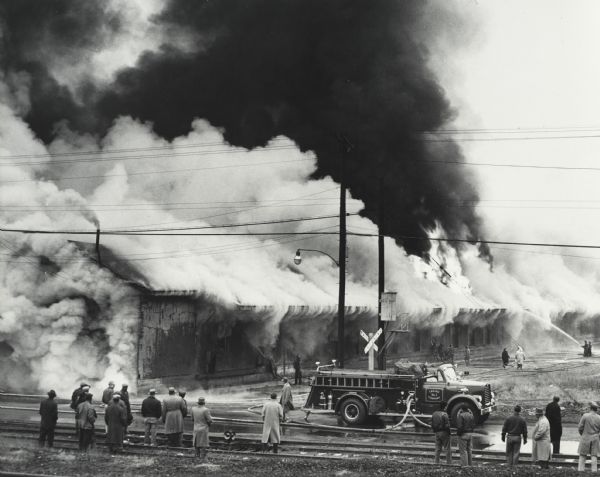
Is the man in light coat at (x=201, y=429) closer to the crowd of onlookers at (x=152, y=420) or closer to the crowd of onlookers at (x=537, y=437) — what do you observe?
the crowd of onlookers at (x=152, y=420)

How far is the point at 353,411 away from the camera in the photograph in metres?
19.9

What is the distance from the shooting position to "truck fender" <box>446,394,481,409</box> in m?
18.9

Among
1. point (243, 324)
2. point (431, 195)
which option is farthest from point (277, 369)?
point (431, 195)

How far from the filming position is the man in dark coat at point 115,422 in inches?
536

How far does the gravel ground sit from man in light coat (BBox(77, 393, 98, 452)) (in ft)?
2.20

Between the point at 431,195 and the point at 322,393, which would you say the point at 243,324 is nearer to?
the point at 322,393

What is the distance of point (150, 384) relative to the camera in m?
26.7

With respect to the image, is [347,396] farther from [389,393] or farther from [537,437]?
[537,437]

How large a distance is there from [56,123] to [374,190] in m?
23.0

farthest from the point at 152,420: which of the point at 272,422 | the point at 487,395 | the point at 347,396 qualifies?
the point at 487,395

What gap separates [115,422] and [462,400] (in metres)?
9.43

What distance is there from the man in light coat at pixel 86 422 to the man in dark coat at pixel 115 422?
1.04 feet

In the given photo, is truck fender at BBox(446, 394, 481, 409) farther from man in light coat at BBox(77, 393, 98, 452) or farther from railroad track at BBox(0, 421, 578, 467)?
man in light coat at BBox(77, 393, 98, 452)

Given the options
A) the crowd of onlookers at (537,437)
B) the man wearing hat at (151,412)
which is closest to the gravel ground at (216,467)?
the crowd of onlookers at (537,437)
